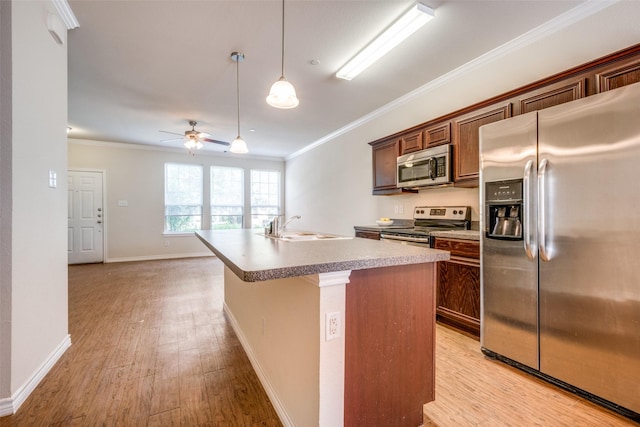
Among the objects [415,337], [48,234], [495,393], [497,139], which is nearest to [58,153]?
[48,234]

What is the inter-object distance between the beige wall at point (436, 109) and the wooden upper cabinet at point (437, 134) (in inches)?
13.2

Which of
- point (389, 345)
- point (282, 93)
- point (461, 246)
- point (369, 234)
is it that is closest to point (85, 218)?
point (369, 234)

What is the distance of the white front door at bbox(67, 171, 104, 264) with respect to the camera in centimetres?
578

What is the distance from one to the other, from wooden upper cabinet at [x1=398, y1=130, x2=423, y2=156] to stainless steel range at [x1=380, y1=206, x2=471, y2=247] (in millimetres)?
724

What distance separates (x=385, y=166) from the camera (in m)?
3.75

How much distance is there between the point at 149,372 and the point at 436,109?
3733 millimetres

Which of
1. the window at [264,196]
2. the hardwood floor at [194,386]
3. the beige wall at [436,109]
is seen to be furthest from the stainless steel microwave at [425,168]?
the window at [264,196]

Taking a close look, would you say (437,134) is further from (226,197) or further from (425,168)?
(226,197)

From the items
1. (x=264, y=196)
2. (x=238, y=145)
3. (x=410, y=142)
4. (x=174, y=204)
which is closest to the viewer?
(x=238, y=145)

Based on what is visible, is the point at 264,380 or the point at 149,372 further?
the point at 149,372

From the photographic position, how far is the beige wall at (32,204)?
5.14ft

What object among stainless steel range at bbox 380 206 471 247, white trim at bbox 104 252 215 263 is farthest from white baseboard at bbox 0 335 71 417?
white trim at bbox 104 252 215 263

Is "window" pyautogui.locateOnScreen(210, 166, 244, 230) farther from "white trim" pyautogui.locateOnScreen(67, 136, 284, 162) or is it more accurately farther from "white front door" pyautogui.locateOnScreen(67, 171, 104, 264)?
"white front door" pyautogui.locateOnScreen(67, 171, 104, 264)

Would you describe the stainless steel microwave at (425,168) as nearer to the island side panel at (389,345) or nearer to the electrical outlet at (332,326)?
the island side panel at (389,345)
